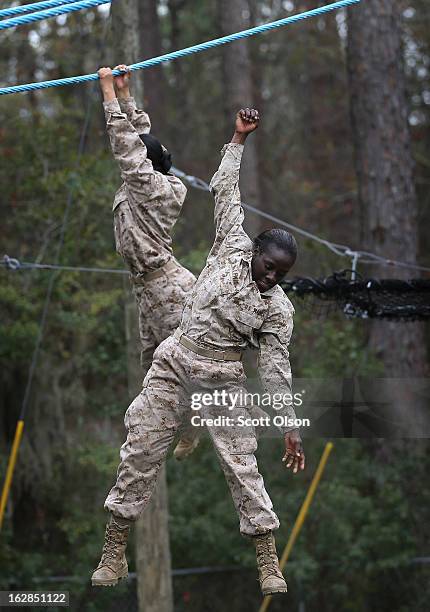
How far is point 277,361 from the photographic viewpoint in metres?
4.76

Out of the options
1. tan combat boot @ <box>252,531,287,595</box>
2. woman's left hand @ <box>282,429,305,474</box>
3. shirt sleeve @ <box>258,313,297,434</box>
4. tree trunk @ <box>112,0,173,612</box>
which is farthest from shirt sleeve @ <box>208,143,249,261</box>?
tree trunk @ <box>112,0,173,612</box>

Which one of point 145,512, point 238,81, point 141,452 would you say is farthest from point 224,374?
point 238,81

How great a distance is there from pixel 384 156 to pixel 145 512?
4717 millimetres

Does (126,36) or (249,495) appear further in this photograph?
(126,36)

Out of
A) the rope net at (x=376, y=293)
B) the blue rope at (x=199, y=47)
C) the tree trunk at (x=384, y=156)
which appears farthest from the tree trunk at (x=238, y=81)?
the blue rope at (x=199, y=47)

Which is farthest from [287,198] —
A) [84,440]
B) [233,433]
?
[233,433]

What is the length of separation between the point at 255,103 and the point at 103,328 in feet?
27.3

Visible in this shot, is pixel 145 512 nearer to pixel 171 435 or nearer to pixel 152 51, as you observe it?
pixel 171 435

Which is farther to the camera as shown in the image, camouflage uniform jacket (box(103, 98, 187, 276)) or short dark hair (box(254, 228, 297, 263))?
camouflage uniform jacket (box(103, 98, 187, 276))

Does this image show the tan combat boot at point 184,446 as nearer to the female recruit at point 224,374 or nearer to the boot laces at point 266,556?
the female recruit at point 224,374

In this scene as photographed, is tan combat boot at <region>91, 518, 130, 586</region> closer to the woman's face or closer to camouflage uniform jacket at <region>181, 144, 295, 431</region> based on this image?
camouflage uniform jacket at <region>181, 144, 295, 431</region>

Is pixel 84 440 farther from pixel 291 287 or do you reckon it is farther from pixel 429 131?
pixel 429 131

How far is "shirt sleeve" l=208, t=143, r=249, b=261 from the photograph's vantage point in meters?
4.68

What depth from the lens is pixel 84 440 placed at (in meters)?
10.5
